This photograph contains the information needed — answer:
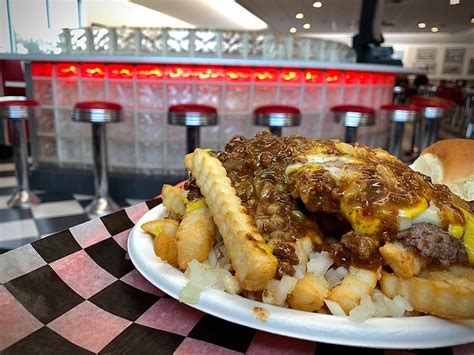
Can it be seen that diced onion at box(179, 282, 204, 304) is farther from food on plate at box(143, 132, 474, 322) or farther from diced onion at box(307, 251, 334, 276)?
diced onion at box(307, 251, 334, 276)

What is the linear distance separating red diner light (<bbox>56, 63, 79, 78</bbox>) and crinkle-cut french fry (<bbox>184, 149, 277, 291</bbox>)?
357 cm

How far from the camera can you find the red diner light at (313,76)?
4434 mm

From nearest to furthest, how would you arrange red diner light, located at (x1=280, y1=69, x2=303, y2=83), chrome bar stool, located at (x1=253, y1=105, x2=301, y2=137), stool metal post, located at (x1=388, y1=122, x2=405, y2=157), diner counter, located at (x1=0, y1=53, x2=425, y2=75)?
chrome bar stool, located at (x1=253, y1=105, x2=301, y2=137), diner counter, located at (x1=0, y1=53, x2=425, y2=75), red diner light, located at (x1=280, y1=69, x2=303, y2=83), stool metal post, located at (x1=388, y1=122, x2=405, y2=157)

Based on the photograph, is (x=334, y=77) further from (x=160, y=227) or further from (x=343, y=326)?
(x=343, y=326)

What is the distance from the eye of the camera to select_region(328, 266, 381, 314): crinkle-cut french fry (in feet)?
2.37

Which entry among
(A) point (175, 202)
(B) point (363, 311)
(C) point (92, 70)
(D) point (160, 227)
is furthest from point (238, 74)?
(B) point (363, 311)

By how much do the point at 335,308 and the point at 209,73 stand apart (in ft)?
11.9

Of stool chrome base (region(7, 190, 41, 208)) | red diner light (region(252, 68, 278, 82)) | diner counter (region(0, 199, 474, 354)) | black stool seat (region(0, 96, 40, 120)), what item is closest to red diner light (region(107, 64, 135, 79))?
black stool seat (region(0, 96, 40, 120))

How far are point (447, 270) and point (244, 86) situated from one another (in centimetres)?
362

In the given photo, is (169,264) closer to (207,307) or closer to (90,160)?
(207,307)

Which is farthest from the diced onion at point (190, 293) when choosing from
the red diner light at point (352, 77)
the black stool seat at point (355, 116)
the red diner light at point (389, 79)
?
the red diner light at point (389, 79)

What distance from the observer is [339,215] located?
86cm

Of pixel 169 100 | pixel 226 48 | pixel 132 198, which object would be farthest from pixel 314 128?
pixel 132 198

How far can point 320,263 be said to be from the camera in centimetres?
83
